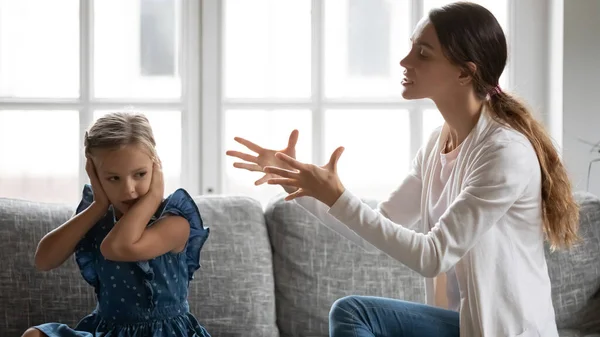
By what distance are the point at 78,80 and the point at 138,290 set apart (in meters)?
1.27

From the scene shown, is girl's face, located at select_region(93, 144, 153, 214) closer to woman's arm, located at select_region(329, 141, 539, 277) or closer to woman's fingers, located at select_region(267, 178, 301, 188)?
woman's fingers, located at select_region(267, 178, 301, 188)

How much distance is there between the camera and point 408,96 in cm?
198

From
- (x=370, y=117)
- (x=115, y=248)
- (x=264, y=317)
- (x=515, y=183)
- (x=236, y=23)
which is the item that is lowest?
(x=264, y=317)

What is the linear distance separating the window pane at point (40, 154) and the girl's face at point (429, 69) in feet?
4.80

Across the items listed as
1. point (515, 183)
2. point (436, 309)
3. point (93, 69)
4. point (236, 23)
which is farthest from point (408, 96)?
point (93, 69)

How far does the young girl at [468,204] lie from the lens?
69.4 inches

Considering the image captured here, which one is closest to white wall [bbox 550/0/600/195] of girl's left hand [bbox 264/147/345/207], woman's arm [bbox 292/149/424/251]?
woman's arm [bbox 292/149/424/251]

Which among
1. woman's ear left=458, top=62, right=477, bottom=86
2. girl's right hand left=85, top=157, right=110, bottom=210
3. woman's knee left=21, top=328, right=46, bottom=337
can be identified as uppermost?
woman's ear left=458, top=62, right=477, bottom=86

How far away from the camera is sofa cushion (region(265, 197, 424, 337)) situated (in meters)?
2.46

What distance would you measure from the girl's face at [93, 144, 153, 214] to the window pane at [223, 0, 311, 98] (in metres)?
1.15

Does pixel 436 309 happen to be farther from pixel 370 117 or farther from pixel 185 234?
pixel 370 117

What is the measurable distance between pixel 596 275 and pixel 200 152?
1.40m

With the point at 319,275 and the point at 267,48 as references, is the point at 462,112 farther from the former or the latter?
the point at 267,48

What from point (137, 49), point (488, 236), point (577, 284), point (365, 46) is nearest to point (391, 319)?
point (488, 236)
